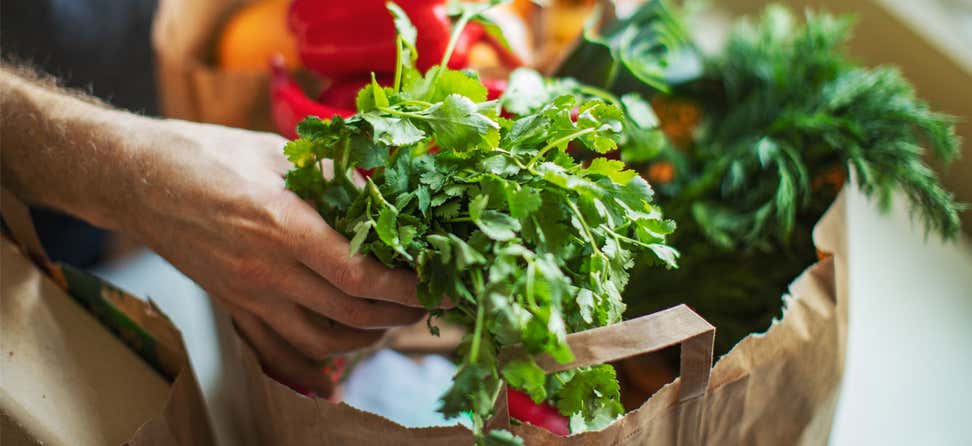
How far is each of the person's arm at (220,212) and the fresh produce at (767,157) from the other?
34 cm

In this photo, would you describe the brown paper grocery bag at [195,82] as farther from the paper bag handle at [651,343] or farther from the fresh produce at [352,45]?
the paper bag handle at [651,343]

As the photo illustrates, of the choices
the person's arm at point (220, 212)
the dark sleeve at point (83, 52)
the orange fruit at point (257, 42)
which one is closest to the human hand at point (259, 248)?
the person's arm at point (220, 212)

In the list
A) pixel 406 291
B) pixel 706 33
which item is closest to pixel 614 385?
pixel 406 291

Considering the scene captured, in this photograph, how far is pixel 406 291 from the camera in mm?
604

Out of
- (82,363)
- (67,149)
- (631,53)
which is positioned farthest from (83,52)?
(631,53)

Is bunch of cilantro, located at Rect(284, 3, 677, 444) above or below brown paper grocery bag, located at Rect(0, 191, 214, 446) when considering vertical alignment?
above

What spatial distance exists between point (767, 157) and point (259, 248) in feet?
1.75

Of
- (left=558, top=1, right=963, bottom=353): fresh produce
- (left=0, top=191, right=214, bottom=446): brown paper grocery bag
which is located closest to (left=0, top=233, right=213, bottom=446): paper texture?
(left=0, top=191, right=214, bottom=446): brown paper grocery bag

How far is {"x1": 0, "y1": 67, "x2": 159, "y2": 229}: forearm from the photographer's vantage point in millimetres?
713

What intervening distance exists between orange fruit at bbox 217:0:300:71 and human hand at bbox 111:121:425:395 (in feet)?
1.29

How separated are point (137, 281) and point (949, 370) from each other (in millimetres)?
1027

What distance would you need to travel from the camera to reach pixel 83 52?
101 centimetres

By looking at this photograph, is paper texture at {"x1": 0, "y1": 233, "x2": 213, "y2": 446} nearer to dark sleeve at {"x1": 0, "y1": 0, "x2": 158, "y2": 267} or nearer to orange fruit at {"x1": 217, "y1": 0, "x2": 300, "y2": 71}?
dark sleeve at {"x1": 0, "y1": 0, "x2": 158, "y2": 267}

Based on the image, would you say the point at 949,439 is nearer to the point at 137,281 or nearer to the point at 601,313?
the point at 601,313
